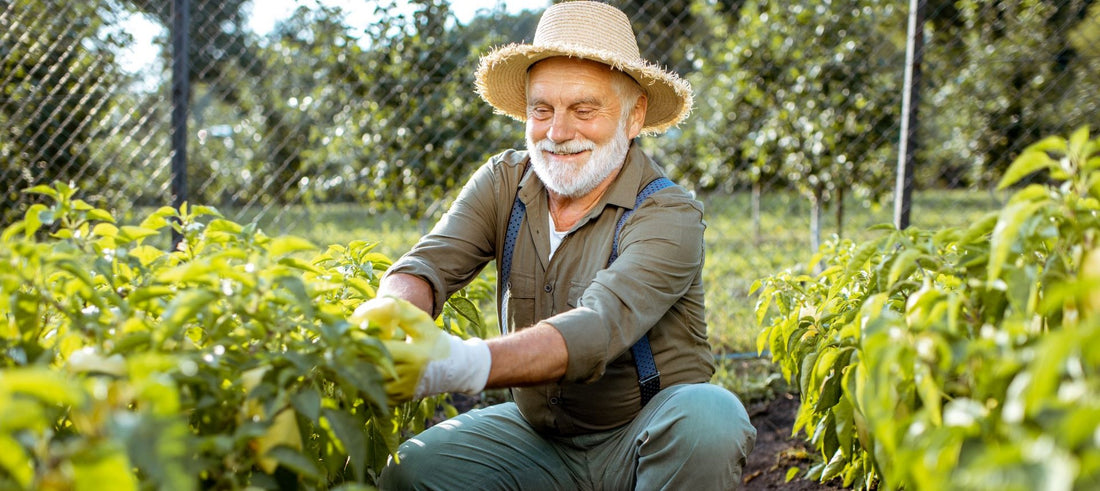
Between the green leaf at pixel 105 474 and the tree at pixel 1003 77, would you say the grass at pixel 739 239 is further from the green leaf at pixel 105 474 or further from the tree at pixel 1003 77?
the green leaf at pixel 105 474

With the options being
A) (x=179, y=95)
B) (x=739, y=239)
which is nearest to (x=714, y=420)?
(x=179, y=95)

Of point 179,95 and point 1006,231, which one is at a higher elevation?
point 1006,231

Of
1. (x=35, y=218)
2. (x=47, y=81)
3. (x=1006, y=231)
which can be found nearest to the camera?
(x=1006, y=231)

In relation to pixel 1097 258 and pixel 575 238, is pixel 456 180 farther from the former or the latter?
pixel 1097 258

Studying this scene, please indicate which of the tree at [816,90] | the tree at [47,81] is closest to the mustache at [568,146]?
the tree at [47,81]

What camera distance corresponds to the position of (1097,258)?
3.35 ft

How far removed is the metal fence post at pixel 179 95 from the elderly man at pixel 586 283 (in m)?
1.76

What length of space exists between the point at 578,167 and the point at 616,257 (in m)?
0.27

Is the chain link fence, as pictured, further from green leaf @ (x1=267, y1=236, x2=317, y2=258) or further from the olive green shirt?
green leaf @ (x1=267, y1=236, x2=317, y2=258)

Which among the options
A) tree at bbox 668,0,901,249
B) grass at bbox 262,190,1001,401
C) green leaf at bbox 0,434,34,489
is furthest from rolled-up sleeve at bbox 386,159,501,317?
tree at bbox 668,0,901,249

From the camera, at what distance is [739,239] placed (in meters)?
9.20

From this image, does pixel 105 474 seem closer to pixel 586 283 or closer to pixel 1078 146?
pixel 1078 146

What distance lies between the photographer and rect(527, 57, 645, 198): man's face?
2.27 metres

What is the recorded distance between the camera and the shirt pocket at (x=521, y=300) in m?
2.28
